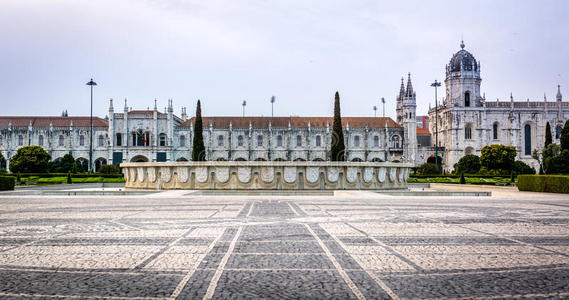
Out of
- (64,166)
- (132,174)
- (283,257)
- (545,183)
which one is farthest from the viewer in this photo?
(64,166)

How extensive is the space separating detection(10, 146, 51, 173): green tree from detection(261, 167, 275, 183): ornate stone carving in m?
40.2

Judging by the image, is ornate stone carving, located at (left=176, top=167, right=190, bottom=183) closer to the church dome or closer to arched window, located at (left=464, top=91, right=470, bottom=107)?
arched window, located at (left=464, top=91, right=470, bottom=107)

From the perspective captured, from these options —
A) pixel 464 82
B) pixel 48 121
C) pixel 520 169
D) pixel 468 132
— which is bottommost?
pixel 520 169

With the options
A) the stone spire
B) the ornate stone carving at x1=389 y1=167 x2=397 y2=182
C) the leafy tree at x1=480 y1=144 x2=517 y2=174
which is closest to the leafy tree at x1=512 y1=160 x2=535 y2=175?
the leafy tree at x1=480 y1=144 x2=517 y2=174

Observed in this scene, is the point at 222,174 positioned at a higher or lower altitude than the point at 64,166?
lower

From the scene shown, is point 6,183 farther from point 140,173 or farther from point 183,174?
point 183,174

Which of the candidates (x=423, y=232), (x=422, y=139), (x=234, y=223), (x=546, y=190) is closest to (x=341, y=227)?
(x=423, y=232)

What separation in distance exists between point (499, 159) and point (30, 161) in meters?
50.7

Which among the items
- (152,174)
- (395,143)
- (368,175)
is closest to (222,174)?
(152,174)

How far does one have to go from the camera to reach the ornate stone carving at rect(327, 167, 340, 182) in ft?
67.4

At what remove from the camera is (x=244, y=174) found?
2006 centimetres

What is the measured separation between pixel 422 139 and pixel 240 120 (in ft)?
104

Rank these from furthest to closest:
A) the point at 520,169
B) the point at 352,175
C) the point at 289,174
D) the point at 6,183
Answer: the point at 520,169, the point at 6,183, the point at 352,175, the point at 289,174

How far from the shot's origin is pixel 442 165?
68.8 metres
